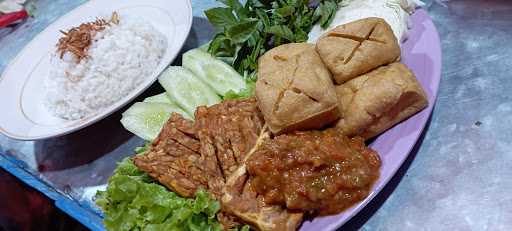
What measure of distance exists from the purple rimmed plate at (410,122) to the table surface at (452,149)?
0.23m

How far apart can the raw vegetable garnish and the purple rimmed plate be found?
1.86 ft

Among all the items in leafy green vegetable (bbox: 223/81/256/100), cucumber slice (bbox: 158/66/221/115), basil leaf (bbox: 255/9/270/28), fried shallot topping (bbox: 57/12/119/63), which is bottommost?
cucumber slice (bbox: 158/66/221/115)

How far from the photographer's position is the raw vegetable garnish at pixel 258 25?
308 centimetres

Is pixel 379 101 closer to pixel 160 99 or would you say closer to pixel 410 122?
pixel 410 122

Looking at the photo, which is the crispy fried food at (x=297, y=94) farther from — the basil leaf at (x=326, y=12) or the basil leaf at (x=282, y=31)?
the basil leaf at (x=326, y=12)

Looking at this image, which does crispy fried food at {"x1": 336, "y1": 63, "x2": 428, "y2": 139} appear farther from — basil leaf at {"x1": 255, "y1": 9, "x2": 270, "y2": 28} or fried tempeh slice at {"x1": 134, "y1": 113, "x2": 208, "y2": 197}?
basil leaf at {"x1": 255, "y1": 9, "x2": 270, "y2": 28}

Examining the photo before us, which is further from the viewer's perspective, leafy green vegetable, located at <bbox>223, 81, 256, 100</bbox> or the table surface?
leafy green vegetable, located at <bbox>223, 81, 256, 100</bbox>

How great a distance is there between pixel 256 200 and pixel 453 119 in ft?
3.94

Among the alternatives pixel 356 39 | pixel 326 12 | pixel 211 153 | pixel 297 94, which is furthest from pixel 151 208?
pixel 326 12

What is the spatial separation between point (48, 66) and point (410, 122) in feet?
9.01

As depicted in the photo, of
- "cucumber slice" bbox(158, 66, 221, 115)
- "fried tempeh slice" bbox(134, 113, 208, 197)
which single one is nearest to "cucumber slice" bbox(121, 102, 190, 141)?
"cucumber slice" bbox(158, 66, 221, 115)

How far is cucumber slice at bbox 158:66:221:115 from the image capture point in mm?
3059

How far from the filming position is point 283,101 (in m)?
2.29

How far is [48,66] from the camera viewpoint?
3.73 metres
